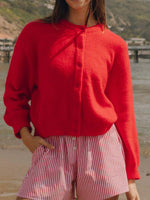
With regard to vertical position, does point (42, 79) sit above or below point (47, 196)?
above

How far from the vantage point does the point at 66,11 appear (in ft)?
6.88

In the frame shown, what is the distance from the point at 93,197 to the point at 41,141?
0.33 m

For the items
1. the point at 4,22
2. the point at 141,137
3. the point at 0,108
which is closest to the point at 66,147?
the point at 141,137

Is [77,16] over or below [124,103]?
over

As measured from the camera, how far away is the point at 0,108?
9.22 meters

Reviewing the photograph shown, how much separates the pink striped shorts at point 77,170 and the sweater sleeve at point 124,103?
0.10 m

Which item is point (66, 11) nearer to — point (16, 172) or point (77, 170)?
point (77, 170)

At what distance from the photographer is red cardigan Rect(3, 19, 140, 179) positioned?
1.94 meters

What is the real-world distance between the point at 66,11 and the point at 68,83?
384 millimetres

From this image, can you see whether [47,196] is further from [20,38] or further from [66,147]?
[20,38]

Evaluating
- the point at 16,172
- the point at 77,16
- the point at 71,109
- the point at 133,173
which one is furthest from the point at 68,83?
the point at 16,172

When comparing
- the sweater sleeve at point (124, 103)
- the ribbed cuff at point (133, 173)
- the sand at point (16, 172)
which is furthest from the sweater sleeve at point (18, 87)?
the sand at point (16, 172)

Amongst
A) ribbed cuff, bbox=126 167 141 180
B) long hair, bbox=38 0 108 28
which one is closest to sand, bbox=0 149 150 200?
ribbed cuff, bbox=126 167 141 180

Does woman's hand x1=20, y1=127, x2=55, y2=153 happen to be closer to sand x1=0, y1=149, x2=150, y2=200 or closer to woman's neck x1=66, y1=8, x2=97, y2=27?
woman's neck x1=66, y1=8, x2=97, y2=27
